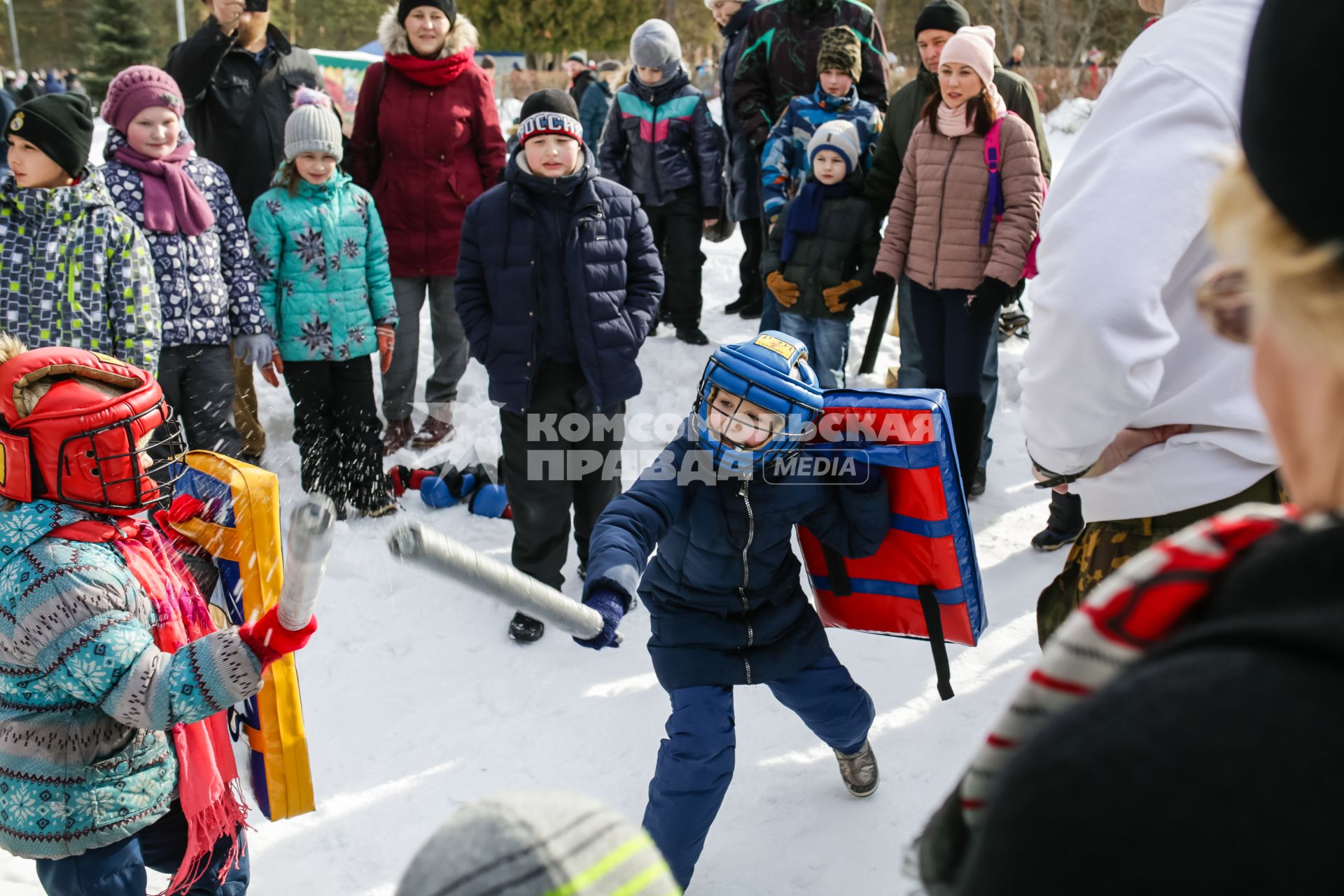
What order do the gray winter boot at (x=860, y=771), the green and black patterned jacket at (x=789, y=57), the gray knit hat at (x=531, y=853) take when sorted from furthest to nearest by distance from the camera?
the green and black patterned jacket at (x=789, y=57) < the gray winter boot at (x=860, y=771) < the gray knit hat at (x=531, y=853)

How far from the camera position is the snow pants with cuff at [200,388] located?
5027 millimetres

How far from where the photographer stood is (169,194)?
193 inches

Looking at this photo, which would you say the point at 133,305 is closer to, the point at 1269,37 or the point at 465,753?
the point at 465,753

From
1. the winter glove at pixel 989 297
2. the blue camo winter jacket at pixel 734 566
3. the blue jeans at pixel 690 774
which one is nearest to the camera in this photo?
the blue jeans at pixel 690 774

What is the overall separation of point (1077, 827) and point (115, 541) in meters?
2.24

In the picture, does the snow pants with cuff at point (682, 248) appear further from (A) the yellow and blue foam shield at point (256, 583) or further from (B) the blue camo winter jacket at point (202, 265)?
(A) the yellow and blue foam shield at point (256, 583)

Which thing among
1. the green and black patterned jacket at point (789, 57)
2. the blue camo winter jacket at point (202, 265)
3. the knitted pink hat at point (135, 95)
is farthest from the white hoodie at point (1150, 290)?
the green and black patterned jacket at point (789, 57)

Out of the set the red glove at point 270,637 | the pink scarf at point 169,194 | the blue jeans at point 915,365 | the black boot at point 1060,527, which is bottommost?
the black boot at point 1060,527

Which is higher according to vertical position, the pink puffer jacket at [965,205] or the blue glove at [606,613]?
the pink puffer jacket at [965,205]

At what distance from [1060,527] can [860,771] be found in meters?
2.06

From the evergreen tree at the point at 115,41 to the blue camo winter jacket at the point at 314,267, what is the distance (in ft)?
96.4

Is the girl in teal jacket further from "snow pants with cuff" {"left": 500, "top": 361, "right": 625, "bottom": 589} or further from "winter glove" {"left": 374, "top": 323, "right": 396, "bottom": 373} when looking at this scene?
"snow pants with cuff" {"left": 500, "top": 361, "right": 625, "bottom": 589}

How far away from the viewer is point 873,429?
3.27 m

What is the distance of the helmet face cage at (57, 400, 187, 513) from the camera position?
2.29 metres
